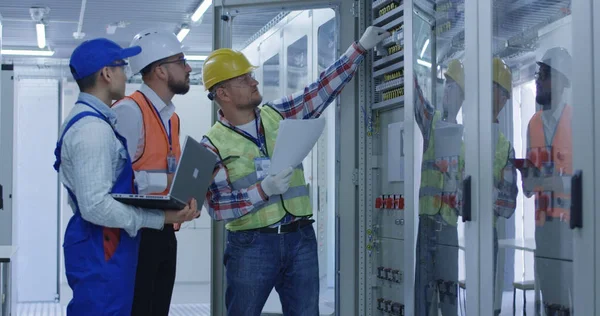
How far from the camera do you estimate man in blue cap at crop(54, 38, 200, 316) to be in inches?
115

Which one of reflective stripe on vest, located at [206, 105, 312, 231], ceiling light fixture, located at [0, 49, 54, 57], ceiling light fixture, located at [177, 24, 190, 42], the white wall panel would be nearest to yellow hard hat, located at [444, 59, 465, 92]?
reflective stripe on vest, located at [206, 105, 312, 231]

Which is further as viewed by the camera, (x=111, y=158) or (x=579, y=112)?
(x=111, y=158)

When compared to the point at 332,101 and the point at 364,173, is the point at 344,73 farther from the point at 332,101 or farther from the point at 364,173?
the point at 364,173

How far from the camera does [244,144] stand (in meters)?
4.04

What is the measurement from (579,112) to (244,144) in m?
1.93

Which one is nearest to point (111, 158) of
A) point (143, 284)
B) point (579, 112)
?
point (143, 284)

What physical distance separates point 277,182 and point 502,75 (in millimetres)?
1299

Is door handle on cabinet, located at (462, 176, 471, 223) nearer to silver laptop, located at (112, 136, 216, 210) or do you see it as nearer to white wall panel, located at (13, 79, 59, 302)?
silver laptop, located at (112, 136, 216, 210)

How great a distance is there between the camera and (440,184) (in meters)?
3.53

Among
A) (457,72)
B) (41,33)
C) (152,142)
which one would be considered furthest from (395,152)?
(41,33)

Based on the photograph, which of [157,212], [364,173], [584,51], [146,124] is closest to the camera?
[584,51]

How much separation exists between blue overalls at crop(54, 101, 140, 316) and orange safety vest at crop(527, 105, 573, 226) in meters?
1.57

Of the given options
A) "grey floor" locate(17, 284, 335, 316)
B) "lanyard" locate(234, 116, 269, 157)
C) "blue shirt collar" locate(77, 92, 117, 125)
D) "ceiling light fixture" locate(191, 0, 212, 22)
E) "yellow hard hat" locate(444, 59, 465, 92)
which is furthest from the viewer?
"grey floor" locate(17, 284, 335, 316)

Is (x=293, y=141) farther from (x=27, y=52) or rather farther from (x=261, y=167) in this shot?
(x=27, y=52)
